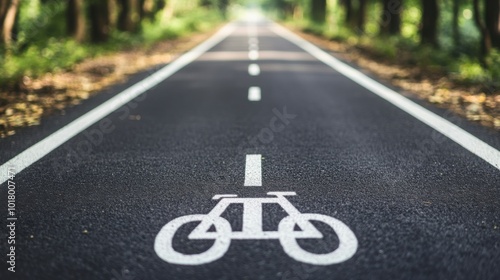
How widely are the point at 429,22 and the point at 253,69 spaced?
8436 millimetres

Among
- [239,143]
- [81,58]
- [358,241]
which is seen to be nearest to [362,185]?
[358,241]

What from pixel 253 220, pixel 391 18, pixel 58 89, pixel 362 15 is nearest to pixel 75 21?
pixel 58 89

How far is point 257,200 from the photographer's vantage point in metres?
4.01

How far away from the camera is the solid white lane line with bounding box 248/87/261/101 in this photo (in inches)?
375

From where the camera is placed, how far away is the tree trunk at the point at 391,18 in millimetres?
24587

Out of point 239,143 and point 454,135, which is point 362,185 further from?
point 454,135

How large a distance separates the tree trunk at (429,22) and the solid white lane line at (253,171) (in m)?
15.3

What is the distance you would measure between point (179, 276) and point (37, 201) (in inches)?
76.1

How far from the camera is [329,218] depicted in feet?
11.8

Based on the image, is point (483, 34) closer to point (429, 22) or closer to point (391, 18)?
point (429, 22)

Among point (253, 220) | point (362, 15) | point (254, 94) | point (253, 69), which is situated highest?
point (362, 15)

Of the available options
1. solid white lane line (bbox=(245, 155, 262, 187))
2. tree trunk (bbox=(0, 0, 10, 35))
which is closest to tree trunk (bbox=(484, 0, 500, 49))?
solid white lane line (bbox=(245, 155, 262, 187))

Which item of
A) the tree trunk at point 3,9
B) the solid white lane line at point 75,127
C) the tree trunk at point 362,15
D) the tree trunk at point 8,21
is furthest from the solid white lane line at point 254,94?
the tree trunk at point 362,15

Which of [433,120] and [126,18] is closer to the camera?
[433,120]
